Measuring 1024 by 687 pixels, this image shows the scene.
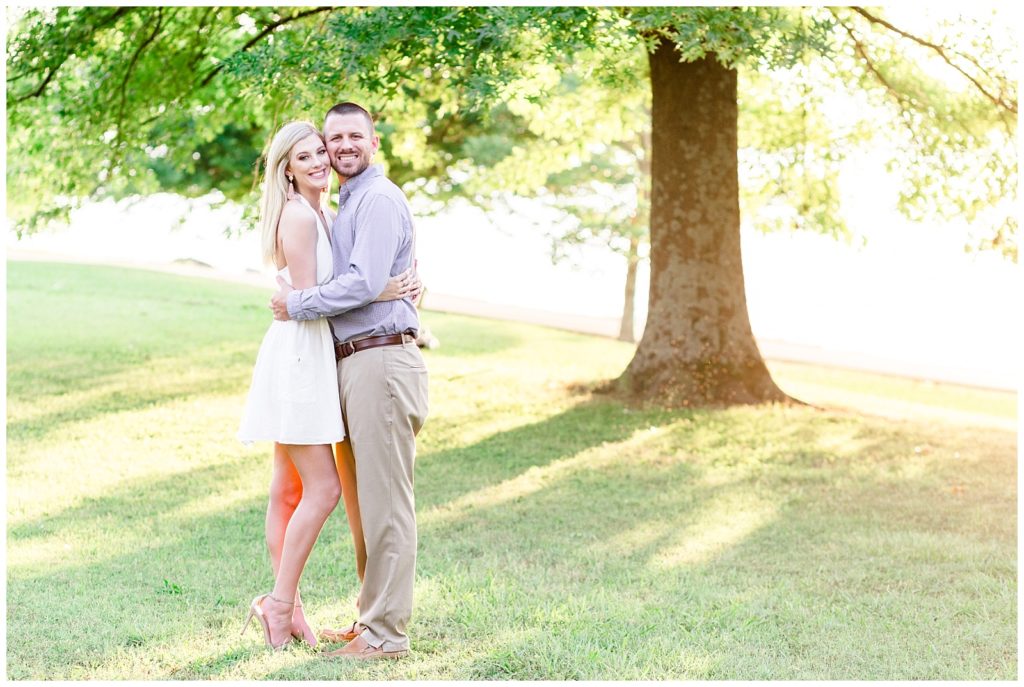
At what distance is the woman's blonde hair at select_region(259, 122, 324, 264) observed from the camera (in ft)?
15.4

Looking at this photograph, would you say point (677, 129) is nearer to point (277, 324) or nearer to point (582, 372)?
point (582, 372)

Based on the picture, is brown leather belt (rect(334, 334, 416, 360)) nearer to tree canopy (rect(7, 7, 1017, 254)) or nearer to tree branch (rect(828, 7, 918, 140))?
tree canopy (rect(7, 7, 1017, 254))

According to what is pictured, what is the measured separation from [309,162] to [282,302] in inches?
24.2

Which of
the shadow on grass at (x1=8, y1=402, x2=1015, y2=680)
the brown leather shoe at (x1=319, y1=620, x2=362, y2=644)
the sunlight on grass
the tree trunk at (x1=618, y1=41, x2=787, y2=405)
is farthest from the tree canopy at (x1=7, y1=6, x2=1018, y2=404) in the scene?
the brown leather shoe at (x1=319, y1=620, x2=362, y2=644)

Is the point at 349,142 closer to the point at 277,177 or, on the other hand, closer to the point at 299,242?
the point at 277,177

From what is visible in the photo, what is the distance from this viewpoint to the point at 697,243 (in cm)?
1156

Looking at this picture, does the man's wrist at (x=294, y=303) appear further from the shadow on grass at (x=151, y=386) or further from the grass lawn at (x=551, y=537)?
the shadow on grass at (x=151, y=386)

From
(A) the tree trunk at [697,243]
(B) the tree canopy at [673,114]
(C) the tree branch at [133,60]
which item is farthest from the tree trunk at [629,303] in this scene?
(C) the tree branch at [133,60]

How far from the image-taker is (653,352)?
1180 cm

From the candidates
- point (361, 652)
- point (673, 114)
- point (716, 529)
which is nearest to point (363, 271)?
point (361, 652)

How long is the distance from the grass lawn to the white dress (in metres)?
0.98

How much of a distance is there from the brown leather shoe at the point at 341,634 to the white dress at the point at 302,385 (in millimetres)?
893

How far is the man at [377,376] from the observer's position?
15.1ft

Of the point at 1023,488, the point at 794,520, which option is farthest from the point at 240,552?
the point at 1023,488
